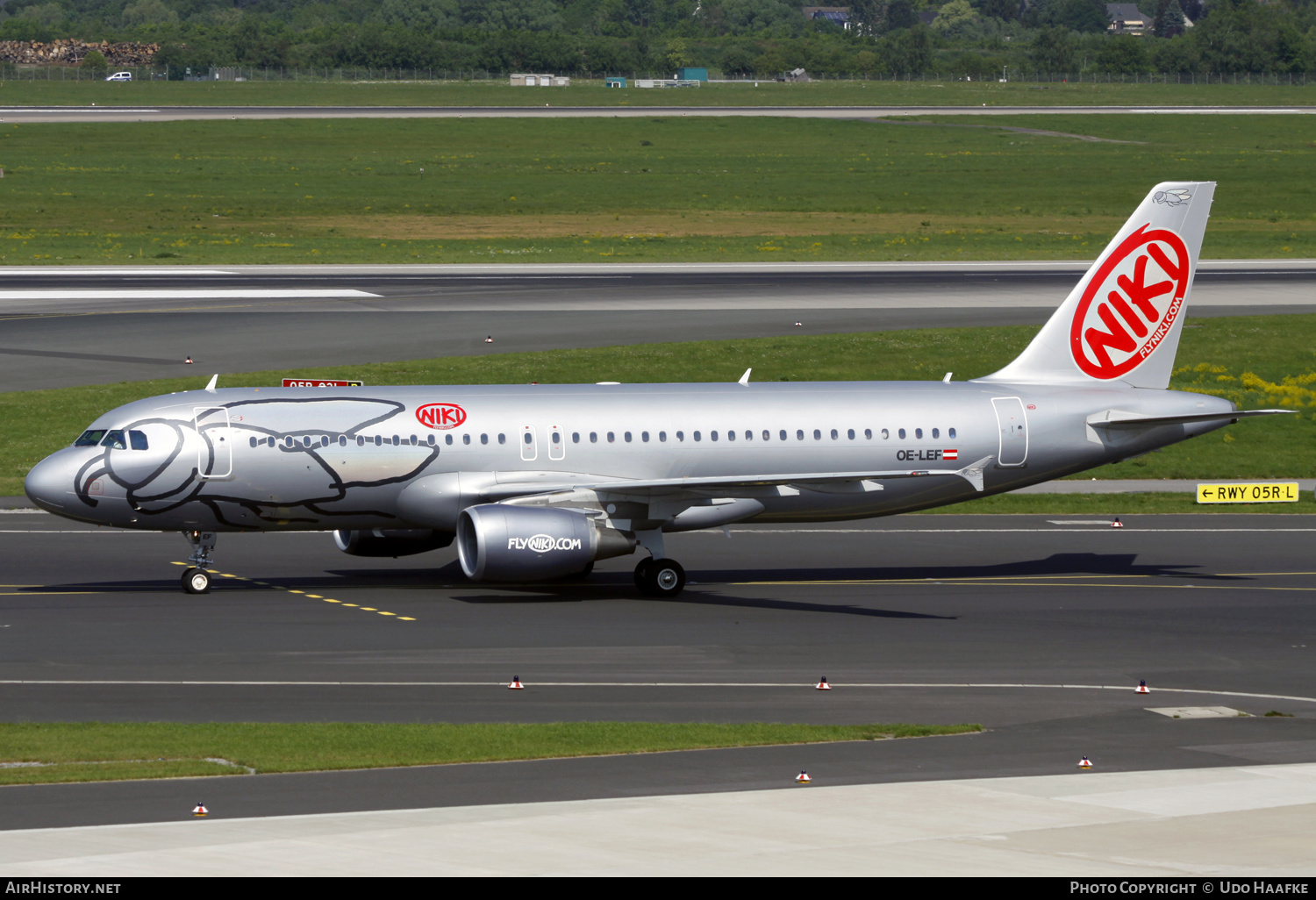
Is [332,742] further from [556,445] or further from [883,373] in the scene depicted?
[883,373]

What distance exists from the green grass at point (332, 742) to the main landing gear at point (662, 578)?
38.0 ft

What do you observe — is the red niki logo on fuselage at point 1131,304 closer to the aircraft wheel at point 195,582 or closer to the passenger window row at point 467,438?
the passenger window row at point 467,438

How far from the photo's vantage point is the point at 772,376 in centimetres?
6388

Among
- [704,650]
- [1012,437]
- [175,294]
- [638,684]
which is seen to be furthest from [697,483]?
[175,294]

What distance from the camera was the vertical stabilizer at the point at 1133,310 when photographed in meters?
41.5

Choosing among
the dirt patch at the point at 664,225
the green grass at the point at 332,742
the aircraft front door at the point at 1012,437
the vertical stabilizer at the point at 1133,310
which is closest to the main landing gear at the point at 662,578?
the aircraft front door at the point at 1012,437

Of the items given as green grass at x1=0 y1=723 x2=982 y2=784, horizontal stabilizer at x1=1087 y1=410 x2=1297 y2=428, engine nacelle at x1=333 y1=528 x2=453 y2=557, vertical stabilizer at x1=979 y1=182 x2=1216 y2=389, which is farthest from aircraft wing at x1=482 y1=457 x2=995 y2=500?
green grass at x1=0 y1=723 x2=982 y2=784

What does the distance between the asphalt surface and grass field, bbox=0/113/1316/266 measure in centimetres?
5756

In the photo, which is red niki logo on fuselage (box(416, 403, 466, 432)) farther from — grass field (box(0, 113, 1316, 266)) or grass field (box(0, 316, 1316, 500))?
grass field (box(0, 113, 1316, 266))

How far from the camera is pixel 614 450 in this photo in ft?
126

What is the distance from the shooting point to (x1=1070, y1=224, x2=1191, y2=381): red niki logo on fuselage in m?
41.6

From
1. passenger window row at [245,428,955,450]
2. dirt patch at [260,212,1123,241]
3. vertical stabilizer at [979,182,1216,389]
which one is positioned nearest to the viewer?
passenger window row at [245,428,955,450]

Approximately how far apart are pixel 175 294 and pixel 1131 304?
5219 centimetres
